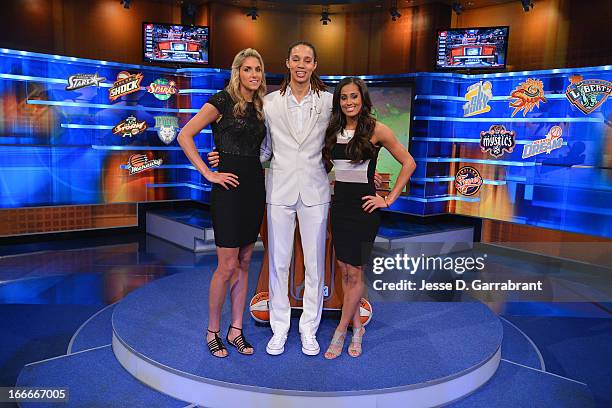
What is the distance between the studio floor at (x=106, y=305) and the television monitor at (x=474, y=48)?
2701mm

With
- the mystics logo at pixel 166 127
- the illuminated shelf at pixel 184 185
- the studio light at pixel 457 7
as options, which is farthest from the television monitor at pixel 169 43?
the studio light at pixel 457 7

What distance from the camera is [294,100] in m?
2.60

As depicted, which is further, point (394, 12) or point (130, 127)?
point (394, 12)

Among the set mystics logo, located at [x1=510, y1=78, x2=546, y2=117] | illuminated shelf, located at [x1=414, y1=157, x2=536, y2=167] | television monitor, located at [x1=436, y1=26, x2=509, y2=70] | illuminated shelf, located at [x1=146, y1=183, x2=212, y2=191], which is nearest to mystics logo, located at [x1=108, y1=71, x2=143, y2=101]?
illuminated shelf, located at [x1=146, y1=183, x2=212, y2=191]

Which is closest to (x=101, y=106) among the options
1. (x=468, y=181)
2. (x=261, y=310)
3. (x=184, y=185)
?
(x=184, y=185)

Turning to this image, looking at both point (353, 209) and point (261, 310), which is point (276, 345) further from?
point (353, 209)

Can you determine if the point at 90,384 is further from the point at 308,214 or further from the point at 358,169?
the point at 358,169

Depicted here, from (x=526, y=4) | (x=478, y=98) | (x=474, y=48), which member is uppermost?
(x=526, y=4)

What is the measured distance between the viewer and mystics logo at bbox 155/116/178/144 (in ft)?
25.0

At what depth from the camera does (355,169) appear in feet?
8.70

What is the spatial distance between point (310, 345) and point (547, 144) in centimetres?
496

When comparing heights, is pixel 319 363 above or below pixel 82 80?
below

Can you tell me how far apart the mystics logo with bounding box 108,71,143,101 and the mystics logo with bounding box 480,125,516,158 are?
198 inches

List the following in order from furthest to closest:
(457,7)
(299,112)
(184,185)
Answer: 1. (184,185)
2. (457,7)
3. (299,112)
